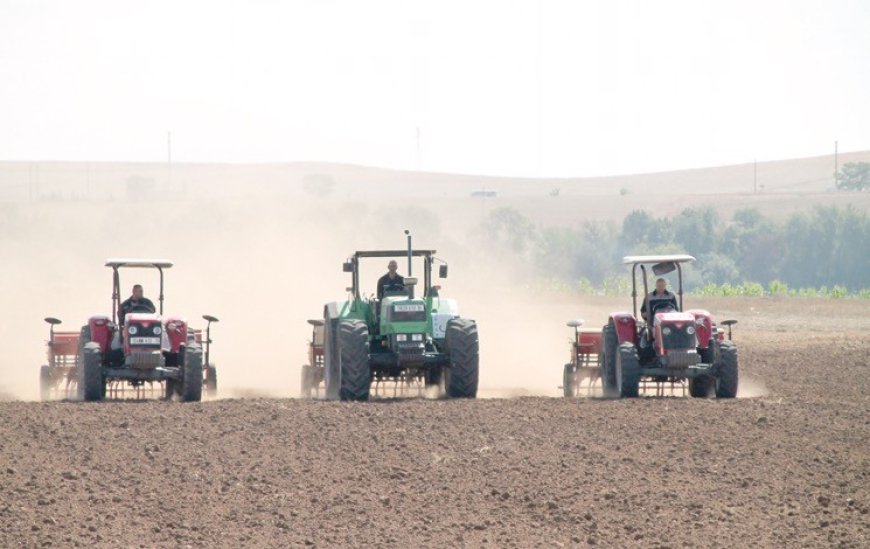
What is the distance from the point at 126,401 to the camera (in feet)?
73.1

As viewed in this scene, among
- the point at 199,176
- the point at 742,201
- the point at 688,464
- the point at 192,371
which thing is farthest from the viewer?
the point at 199,176

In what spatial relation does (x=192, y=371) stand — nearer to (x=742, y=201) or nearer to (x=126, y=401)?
(x=126, y=401)

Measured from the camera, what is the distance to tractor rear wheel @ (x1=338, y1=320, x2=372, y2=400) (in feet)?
71.1

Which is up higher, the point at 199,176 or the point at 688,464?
the point at 199,176

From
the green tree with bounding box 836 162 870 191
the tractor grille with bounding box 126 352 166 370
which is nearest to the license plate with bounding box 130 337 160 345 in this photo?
the tractor grille with bounding box 126 352 166 370

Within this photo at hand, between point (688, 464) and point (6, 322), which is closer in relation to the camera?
point (688, 464)

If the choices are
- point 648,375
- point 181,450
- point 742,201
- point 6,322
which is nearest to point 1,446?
point 181,450

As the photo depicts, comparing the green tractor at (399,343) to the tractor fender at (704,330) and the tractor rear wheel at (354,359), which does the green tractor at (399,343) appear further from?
the tractor fender at (704,330)

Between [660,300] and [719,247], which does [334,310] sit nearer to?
[660,300]

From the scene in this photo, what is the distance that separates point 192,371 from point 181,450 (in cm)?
515

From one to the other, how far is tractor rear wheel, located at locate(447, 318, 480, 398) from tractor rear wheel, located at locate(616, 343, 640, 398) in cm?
199

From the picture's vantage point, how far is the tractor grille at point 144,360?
866 inches

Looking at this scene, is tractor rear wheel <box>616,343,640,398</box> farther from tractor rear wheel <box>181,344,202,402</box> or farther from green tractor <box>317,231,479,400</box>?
tractor rear wheel <box>181,344,202,402</box>

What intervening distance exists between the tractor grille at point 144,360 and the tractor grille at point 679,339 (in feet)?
22.6
